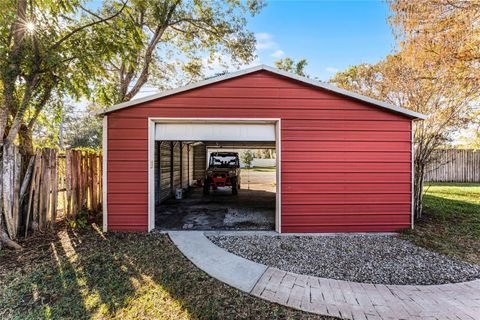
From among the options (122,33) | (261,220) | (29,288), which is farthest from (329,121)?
(29,288)

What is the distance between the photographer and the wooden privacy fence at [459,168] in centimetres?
1304

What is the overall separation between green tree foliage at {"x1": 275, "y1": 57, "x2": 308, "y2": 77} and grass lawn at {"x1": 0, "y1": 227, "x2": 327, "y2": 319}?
19.3 m

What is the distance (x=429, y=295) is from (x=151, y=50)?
9.54 metres

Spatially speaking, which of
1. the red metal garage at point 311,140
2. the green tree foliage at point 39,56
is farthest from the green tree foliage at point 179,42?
the red metal garage at point 311,140

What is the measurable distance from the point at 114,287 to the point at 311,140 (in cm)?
430

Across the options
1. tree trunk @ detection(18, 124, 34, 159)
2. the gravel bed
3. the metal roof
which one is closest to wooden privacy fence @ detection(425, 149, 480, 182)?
the metal roof

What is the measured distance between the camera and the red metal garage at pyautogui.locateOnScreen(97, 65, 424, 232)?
4.88m

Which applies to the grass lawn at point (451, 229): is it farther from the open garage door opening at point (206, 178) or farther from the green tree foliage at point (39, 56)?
the green tree foliage at point (39, 56)

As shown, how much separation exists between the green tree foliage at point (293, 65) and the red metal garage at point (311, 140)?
1617cm

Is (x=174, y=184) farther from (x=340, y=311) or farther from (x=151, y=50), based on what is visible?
(x=340, y=311)

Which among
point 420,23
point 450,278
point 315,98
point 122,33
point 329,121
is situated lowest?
point 450,278

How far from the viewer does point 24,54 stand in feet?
12.3

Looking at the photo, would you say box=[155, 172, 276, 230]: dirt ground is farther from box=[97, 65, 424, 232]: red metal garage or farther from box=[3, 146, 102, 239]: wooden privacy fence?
box=[3, 146, 102, 239]: wooden privacy fence

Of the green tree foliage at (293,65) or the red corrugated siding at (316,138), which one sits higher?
the green tree foliage at (293,65)
